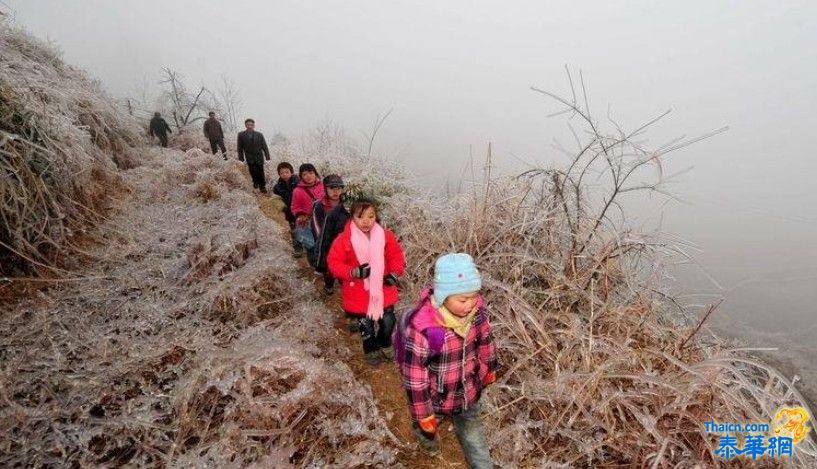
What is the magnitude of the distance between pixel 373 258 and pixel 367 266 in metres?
0.08

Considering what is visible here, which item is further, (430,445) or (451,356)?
(430,445)

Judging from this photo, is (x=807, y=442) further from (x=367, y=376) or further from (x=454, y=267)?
(x=367, y=376)

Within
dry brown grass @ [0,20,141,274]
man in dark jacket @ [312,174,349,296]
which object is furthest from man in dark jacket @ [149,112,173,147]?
man in dark jacket @ [312,174,349,296]

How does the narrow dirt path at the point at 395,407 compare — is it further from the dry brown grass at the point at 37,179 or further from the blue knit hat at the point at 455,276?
the dry brown grass at the point at 37,179

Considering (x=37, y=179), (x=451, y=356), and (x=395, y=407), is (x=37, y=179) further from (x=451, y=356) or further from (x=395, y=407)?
(x=451, y=356)

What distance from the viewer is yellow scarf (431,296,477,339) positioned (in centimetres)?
200

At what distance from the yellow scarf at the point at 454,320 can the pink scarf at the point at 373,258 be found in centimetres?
89

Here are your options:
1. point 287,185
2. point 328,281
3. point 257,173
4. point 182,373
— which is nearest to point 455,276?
point 182,373

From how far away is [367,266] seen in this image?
9.30 feet

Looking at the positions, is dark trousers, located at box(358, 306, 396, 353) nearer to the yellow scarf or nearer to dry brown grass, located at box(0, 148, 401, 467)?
dry brown grass, located at box(0, 148, 401, 467)

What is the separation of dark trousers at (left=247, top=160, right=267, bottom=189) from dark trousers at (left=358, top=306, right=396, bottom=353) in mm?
5873

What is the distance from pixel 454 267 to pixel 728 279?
41.8 m

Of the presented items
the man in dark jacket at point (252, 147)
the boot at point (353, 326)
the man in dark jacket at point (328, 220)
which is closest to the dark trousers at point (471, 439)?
the boot at point (353, 326)

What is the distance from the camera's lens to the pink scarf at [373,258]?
112 inches
